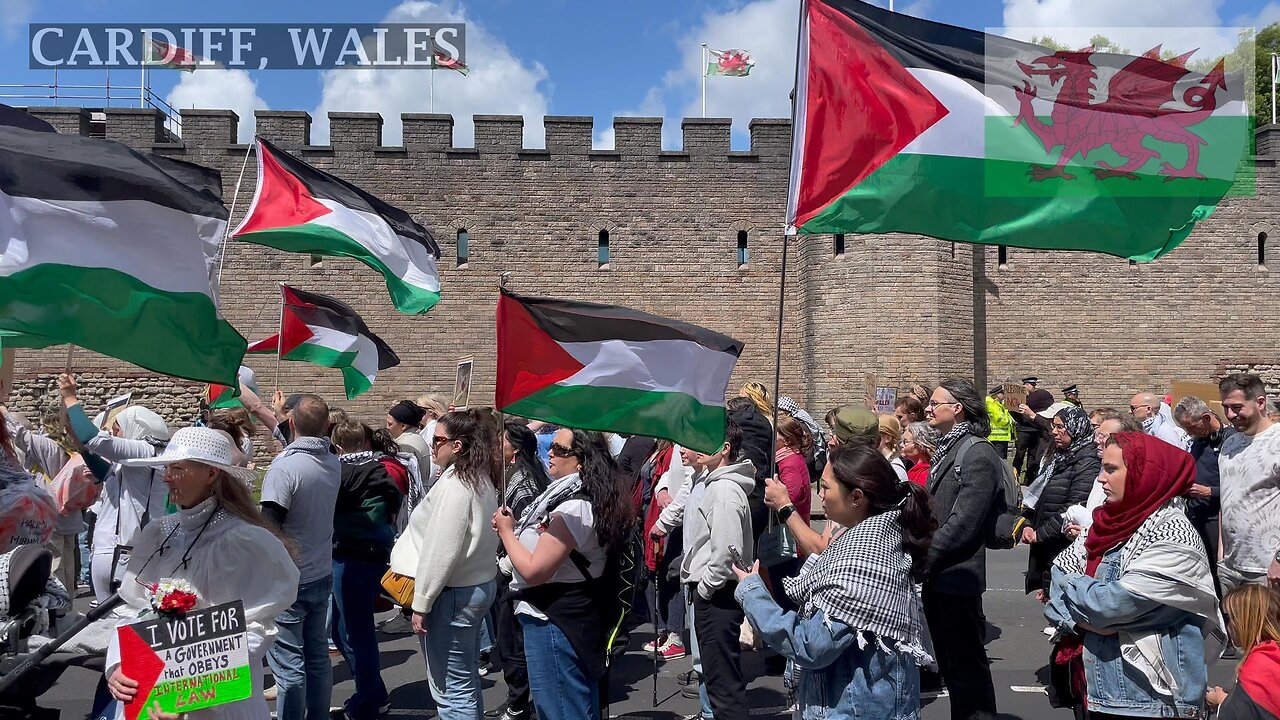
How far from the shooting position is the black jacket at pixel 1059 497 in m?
5.99

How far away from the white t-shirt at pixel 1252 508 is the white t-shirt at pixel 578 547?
149 inches

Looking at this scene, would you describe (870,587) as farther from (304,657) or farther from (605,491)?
(304,657)

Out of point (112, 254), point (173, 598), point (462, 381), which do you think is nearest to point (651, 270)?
point (462, 381)

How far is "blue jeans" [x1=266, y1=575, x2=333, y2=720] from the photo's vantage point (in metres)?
4.66

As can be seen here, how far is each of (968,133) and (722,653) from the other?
2.73m

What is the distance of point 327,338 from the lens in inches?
327

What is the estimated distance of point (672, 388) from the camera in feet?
14.9

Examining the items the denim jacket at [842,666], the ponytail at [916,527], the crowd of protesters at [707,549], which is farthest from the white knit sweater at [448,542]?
the ponytail at [916,527]

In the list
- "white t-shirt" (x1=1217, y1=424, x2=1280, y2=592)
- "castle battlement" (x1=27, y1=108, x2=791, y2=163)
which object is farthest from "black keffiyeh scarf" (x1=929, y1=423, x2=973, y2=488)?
"castle battlement" (x1=27, y1=108, x2=791, y2=163)

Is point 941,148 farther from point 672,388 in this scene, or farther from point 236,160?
point 236,160

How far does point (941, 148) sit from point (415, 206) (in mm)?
15675

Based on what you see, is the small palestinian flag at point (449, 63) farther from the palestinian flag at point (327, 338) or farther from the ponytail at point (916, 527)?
the ponytail at point (916, 527)

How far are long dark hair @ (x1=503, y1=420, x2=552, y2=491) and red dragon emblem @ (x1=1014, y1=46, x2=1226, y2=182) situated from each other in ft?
9.88

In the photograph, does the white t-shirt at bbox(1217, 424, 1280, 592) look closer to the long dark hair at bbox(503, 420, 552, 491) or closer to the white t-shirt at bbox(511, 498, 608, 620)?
the white t-shirt at bbox(511, 498, 608, 620)
